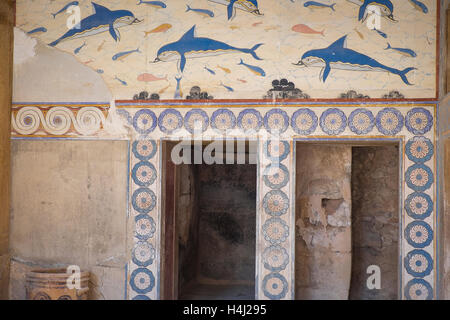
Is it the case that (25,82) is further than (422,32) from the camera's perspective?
Yes

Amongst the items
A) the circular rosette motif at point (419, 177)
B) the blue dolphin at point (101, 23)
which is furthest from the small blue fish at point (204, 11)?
the circular rosette motif at point (419, 177)

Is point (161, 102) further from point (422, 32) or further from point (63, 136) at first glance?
point (422, 32)

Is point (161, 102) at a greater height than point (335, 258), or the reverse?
point (161, 102)

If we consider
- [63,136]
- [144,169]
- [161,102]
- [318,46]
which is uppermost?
[318,46]

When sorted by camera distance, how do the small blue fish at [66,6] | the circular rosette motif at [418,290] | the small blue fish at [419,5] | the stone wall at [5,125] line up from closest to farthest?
the circular rosette motif at [418,290] → the small blue fish at [419,5] → the stone wall at [5,125] → the small blue fish at [66,6]

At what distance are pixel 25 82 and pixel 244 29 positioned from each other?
2.28 m

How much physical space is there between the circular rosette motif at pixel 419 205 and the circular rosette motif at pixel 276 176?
1.11 meters

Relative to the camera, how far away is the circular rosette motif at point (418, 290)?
3.75 metres

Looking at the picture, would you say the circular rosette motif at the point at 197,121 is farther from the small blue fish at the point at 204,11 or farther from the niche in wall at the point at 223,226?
the niche in wall at the point at 223,226

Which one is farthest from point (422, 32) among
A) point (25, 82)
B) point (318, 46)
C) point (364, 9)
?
point (25, 82)

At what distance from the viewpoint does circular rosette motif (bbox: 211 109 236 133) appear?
13.3 feet

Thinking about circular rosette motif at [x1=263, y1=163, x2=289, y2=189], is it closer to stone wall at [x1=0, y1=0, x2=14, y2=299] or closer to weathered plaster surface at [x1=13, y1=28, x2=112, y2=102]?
weathered plaster surface at [x1=13, y1=28, x2=112, y2=102]

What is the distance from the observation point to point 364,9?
13.0 feet

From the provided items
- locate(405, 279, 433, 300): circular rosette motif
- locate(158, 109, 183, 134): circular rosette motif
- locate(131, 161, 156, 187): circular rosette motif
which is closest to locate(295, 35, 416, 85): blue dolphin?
locate(158, 109, 183, 134): circular rosette motif
